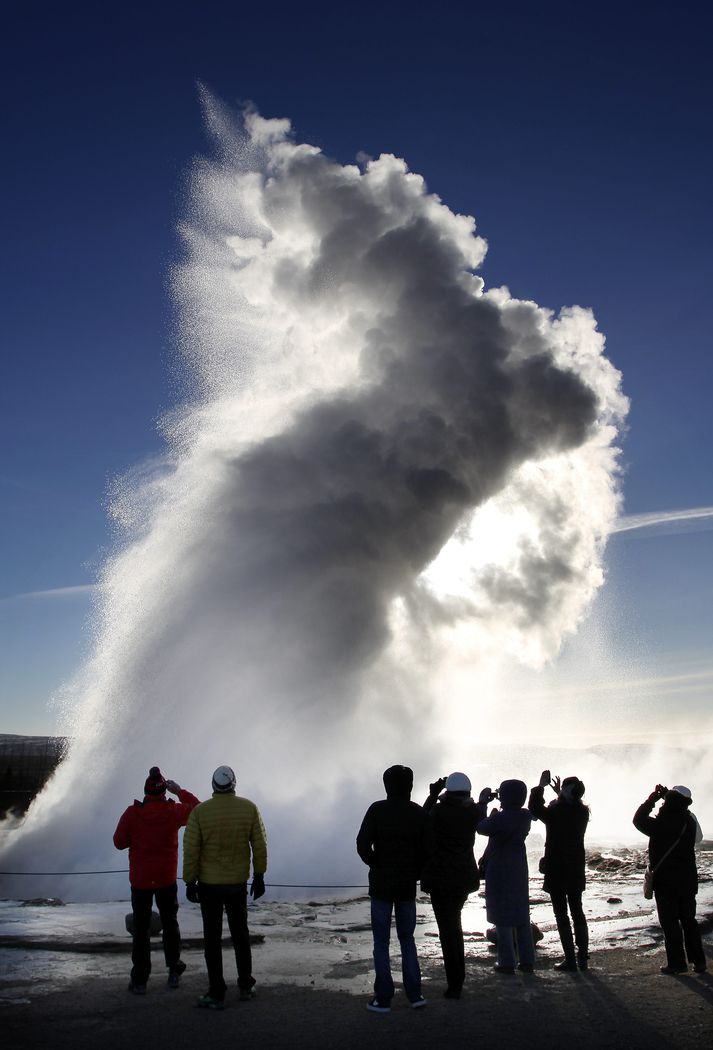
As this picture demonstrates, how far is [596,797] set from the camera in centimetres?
4044

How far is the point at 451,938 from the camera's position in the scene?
677 cm

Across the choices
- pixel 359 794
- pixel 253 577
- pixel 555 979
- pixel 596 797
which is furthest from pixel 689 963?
pixel 596 797

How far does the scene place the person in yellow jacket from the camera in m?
6.79

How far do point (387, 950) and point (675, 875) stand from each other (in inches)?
121

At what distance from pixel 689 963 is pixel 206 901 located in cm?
486

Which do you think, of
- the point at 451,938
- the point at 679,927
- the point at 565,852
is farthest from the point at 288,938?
the point at 679,927

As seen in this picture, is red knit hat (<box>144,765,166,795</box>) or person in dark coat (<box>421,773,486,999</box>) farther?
red knit hat (<box>144,765,166,795</box>)

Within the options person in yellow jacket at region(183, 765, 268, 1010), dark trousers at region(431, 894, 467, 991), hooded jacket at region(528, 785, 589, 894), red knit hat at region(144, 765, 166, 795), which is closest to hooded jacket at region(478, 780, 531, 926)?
hooded jacket at region(528, 785, 589, 894)

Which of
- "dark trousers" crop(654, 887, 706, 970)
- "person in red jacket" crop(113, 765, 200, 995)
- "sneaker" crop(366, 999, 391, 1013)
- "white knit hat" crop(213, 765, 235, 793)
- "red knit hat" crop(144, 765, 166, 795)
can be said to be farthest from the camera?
"dark trousers" crop(654, 887, 706, 970)

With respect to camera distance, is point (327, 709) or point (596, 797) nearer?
point (327, 709)

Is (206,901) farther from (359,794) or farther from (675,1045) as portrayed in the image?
(359,794)

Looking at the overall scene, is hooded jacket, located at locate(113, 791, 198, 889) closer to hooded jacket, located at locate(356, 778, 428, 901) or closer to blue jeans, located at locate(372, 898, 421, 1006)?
hooded jacket, located at locate(356, 778, 428, 901)

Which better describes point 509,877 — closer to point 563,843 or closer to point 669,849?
point 563,843

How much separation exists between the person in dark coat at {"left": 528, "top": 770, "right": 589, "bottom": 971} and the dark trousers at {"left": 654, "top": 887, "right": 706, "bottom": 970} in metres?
0.74
